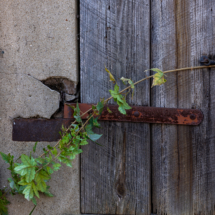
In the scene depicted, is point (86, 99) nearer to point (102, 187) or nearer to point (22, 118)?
point (22, 118)

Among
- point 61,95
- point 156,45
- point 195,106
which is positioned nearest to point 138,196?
point 195,106

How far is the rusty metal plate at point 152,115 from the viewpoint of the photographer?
1.01m

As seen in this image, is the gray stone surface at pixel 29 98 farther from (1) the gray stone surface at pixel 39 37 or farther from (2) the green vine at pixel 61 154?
(2) the green vine at pixel 61 154

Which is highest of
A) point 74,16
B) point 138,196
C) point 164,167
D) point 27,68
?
point 74,16

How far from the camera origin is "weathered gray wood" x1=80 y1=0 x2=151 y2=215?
Answer: 104 cm

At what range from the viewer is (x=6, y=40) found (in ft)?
3.41

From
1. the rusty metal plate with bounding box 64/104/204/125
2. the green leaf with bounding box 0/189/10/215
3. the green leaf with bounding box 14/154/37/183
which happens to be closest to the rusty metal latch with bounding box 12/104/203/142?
the rusty metal plate with bounding box 64/104/204/125

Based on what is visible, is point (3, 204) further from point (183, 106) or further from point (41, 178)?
point (183, 106)

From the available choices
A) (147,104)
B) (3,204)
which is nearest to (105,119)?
(147,104)

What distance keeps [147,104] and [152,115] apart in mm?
67

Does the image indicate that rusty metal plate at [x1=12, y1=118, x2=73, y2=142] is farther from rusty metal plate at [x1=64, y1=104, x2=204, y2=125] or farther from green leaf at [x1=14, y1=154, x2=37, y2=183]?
green leaf at [x1=14, y1=154, x2=37, y2=183]

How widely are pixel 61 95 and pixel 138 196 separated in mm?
648

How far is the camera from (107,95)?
104cm

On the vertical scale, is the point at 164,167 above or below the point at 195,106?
below
